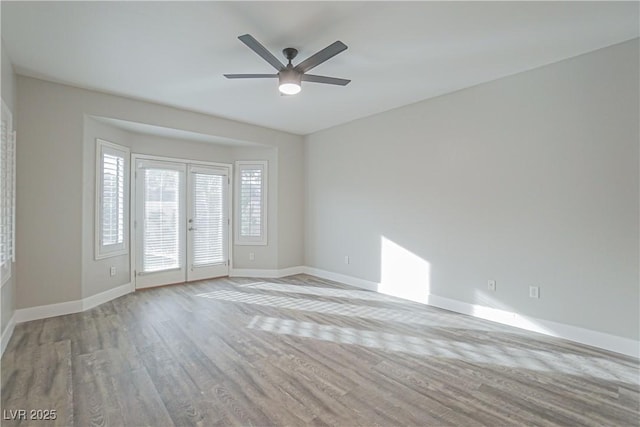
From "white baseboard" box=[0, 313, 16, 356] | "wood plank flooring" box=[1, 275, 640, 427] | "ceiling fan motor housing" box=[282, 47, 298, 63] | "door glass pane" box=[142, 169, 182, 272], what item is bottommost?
"wood plank flooring" box=[1, 275, 640, 427]

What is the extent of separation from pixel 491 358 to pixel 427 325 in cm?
85

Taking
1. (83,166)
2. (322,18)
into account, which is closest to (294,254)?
(83,166)

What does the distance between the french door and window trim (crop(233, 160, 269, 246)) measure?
0.61ft

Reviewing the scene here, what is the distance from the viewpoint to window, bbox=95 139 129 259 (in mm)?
4324

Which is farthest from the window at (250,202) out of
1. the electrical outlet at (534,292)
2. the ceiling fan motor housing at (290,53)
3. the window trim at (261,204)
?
the electrical outlet at (534,292)

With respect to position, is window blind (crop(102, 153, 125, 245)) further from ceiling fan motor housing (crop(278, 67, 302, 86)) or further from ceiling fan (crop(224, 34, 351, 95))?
ceiling fan motor housing (crop(278, 67, 302, 86))

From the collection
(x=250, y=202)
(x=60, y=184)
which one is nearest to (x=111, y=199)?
(x=60, y=184)

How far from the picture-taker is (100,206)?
4324 mm

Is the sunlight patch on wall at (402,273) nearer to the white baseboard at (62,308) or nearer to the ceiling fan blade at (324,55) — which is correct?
the ceiling fan blade at (324,55)

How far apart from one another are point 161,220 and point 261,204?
5.76 ft

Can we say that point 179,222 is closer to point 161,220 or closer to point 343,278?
point 161,220

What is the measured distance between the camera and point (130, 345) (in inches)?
120

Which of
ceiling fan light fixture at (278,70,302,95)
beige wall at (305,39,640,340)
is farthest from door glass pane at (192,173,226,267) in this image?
ceiling fan light fixture at (278,70,302,95)

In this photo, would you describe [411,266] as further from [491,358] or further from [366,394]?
[366,394]
